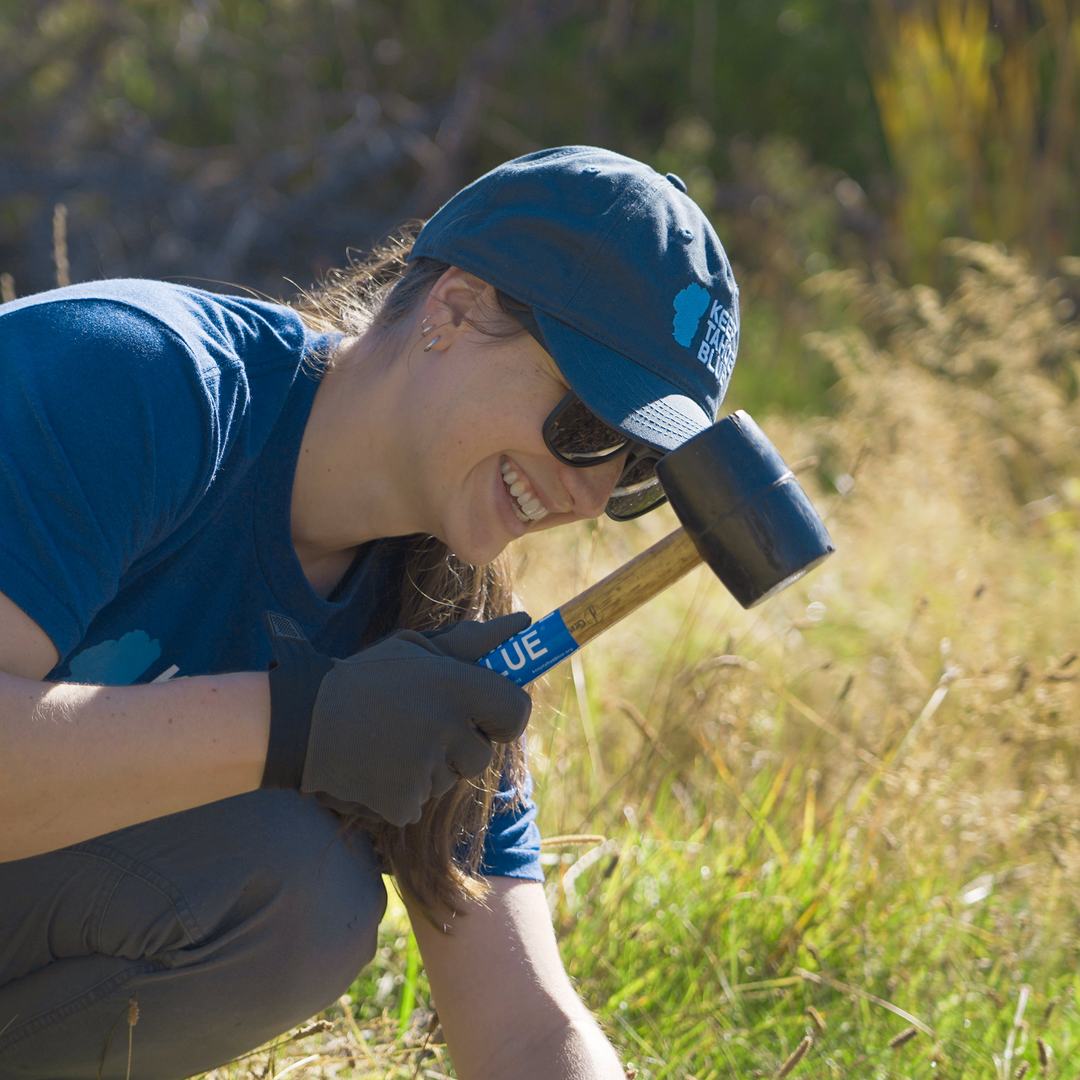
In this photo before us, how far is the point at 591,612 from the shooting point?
4.81ft

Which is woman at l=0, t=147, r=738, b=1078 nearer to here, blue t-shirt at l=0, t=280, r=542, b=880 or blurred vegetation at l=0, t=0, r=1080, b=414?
blue t-shirt at l=0, t=280, r=542, b=880

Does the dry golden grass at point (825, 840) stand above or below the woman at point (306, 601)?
below

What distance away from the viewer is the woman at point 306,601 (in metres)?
1.23

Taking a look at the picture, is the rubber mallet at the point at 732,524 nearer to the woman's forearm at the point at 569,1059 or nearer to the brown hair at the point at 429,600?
the brown hair at the point at 429,600

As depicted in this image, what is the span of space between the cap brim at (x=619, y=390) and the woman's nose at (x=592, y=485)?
0.45 feet

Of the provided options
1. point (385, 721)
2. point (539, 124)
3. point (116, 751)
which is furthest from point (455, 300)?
point (539, 124)

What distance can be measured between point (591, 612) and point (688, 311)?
43 centimetres

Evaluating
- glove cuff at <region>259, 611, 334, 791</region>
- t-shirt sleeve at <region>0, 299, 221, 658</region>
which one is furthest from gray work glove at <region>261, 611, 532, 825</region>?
t-shirt sleeve at <region>0, 299, 221, 658</region>

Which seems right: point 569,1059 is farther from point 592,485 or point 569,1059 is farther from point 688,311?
point 688,311

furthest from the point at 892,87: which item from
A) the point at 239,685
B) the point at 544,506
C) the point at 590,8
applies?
the point at 239,685

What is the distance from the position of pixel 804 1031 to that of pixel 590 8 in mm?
7014

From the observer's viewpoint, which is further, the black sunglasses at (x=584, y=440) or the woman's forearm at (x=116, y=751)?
the black sunglasses at (x=584, y=440)

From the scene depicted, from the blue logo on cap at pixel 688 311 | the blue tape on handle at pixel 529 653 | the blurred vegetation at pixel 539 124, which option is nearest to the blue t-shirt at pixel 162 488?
the blue tape on handle at pixel 529 653

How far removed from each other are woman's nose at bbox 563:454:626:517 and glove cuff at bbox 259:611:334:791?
45 centimetres
